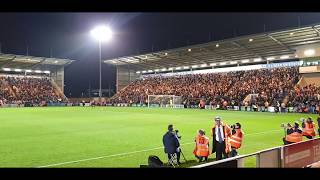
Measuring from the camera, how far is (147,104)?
69.9m

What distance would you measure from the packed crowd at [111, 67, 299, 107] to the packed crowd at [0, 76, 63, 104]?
1390 cm

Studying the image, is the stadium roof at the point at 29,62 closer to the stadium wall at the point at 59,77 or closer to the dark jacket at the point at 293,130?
the stadium wall at the point at 59,77

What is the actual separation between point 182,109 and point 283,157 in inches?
1776

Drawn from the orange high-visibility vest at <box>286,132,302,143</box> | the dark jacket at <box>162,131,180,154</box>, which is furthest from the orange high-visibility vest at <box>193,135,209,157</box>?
the orange high-visibility vest at <box>286,132,302,143</box>

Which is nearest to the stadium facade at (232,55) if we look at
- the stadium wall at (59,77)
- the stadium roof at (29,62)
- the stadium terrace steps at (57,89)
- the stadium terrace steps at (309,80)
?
the stadium terrace steps at (309,80)

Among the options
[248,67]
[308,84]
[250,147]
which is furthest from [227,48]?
[250,147]

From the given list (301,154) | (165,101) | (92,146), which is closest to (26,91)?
(165,101)

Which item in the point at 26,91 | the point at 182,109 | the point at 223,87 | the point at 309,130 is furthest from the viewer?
the point at 26,91

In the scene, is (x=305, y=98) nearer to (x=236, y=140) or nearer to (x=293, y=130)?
(x=293, y=130)

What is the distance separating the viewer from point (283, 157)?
10.2 metres

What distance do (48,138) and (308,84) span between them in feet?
129
